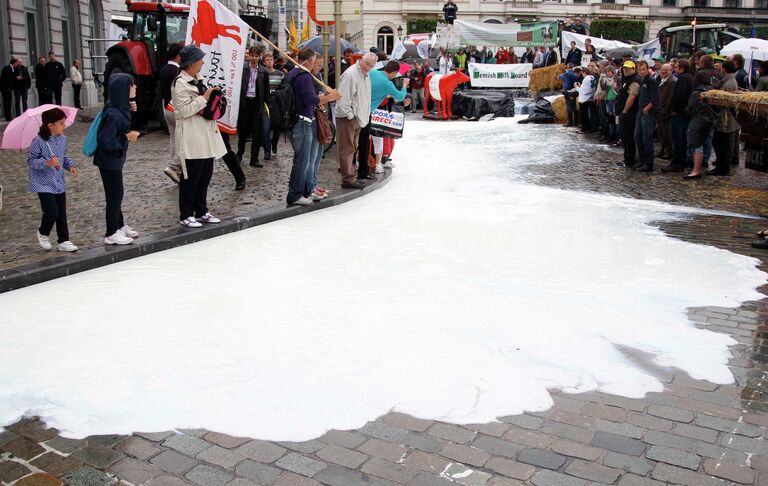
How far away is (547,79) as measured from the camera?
1115 inches

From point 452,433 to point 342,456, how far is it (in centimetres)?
57

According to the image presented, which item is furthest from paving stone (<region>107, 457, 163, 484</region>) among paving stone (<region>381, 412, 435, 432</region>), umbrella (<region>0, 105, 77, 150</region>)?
umbrella (<region>0, 105, 77, 150</region>)

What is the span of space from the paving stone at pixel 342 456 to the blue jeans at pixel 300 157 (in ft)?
20.7

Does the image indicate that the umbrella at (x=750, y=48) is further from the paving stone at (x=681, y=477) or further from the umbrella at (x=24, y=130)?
the paving stone at (x=681, y=477)

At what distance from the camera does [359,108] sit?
443 inches

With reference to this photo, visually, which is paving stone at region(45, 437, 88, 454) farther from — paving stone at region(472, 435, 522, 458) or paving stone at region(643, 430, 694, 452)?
paving stone at region(643, 430, 694, 452)

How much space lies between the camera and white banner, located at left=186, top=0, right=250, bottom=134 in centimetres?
1049

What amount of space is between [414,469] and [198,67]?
5835mm

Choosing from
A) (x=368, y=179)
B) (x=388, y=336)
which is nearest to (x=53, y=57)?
(x=368, y=179)

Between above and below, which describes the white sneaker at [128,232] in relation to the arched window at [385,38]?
below

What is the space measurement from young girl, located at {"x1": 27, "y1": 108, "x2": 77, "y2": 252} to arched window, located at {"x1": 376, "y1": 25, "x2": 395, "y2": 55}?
72994mm

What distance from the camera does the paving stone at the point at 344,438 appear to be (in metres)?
3.90

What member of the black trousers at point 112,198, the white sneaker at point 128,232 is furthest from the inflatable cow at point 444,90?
the black trousers at point 112,198

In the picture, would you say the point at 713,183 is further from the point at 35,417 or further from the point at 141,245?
the point at 35,417
